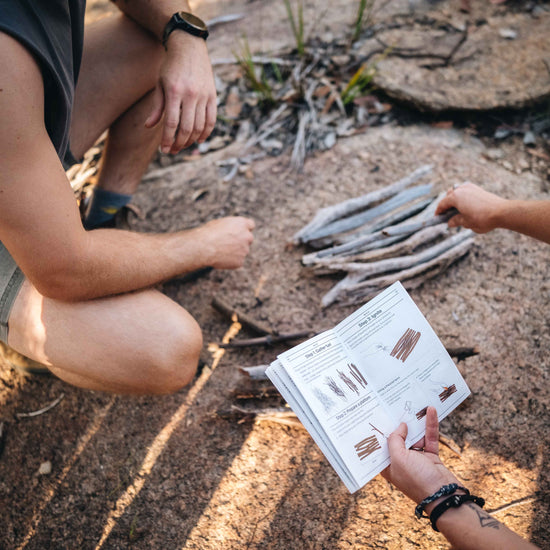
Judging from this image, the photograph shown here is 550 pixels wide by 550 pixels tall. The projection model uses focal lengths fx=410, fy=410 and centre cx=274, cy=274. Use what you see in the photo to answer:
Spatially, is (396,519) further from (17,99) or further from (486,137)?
(486,137)

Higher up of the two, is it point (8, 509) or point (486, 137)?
point (486, 137)

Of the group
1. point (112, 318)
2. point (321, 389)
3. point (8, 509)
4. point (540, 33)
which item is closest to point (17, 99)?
point (112, 318)

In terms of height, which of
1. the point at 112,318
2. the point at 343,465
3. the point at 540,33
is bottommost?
the point at 343,465

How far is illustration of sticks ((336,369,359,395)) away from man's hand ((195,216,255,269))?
816mm

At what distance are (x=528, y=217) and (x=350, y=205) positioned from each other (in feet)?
3.32

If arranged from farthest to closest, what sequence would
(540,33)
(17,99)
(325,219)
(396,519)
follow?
(540,33), (325,219), (396,519), (17,99)

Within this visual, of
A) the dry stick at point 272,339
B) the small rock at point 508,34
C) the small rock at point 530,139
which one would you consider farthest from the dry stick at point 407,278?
the small rock at point 508,34

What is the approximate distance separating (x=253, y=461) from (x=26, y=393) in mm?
1273

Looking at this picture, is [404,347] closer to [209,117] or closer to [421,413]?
[421,413]

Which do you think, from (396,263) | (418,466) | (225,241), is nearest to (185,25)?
(225,241)

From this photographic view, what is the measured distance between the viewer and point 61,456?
1969 mm

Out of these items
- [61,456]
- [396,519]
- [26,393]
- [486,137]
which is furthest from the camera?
[486,137]

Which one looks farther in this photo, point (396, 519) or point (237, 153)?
point (237, 153)

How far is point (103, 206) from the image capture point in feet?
7.82
